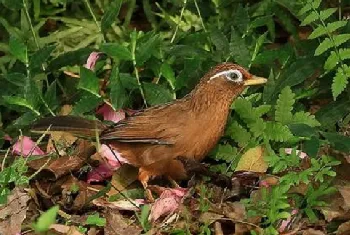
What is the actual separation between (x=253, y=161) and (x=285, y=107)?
1.16 ft

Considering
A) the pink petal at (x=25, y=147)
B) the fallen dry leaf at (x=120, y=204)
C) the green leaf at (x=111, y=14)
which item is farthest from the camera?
the green leaf at (x=111, y=14)

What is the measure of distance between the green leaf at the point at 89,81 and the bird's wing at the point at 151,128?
1.69 ft

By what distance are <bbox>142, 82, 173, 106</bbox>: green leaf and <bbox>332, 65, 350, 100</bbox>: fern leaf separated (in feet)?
3.22

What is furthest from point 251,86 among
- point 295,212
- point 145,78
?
point 295,212

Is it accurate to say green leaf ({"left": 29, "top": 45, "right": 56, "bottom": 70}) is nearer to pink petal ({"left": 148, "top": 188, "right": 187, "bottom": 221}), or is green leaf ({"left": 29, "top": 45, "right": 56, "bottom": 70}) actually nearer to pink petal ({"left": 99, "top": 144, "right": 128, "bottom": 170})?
pink petal ({"left": 99, "top": 144, "right": 128, "bottom": 170})

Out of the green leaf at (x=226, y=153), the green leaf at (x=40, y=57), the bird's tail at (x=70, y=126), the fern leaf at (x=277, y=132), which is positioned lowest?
the green leaf at (x=226, y=153)

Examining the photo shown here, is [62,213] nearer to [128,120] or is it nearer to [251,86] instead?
[128,120]

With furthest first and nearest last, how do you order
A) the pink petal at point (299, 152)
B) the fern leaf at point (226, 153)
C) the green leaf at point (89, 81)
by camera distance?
the green leaf at point (89, 81), the fern leaf at point (226, 153), the pink petal at point (299, 152)

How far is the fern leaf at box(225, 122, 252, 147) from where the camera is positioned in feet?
17.7

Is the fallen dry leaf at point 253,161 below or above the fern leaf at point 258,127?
below

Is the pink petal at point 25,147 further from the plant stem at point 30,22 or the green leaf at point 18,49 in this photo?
the plant stem at point 30,22

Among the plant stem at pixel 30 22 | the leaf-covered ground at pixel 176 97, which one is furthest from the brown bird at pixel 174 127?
the plant stem at pixel 30 22

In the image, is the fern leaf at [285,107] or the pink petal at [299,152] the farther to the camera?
the fern leaf at [285,107]

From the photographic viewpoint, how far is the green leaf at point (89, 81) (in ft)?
19.1
